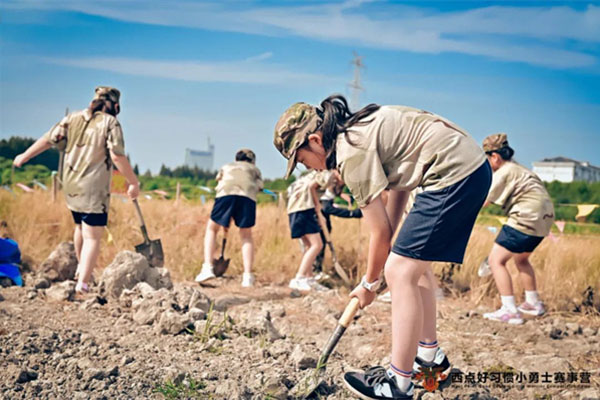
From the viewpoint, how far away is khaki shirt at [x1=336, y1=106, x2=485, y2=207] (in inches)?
115

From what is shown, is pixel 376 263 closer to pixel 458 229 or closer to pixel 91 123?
pixel 458 229

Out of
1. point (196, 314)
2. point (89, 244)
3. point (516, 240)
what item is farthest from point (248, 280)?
point (516, 240)

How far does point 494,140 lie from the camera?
19.5 ft

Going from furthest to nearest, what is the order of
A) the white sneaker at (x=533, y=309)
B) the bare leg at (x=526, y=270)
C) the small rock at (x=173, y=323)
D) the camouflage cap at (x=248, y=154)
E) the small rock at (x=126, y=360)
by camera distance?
the camouflage cap at (x=248, y=154)
the white sneaker at (x=533, y=309)
the bare leg at (x=526, y=270)
the small rock at (x=173, y=323)
the small rock at (x=126, y=360)

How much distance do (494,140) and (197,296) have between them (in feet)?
9.79

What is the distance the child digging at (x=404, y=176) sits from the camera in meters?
3.00

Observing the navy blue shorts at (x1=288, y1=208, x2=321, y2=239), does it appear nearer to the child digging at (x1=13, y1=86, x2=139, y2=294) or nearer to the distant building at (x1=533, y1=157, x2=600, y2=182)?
the child digging at (x1=13, y1=86, x2=139, y2=294)

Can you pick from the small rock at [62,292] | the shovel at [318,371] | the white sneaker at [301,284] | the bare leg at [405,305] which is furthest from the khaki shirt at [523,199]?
the small rock at [62,292]

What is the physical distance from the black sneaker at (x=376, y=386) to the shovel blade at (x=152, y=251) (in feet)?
12.6

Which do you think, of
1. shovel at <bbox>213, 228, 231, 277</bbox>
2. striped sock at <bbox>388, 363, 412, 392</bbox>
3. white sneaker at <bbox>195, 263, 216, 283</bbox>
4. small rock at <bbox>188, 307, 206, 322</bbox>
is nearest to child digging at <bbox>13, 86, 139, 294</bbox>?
small rock at <bbox>188, 307, 206, 322</bbox>

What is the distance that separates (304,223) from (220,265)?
118 cm

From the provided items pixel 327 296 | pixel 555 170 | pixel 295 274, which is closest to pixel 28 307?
pixel 327 296

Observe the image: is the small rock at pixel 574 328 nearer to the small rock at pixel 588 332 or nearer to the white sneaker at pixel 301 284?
the small rock at pixel 588 332

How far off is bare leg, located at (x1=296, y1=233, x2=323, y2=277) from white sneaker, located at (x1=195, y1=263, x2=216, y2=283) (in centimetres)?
94
